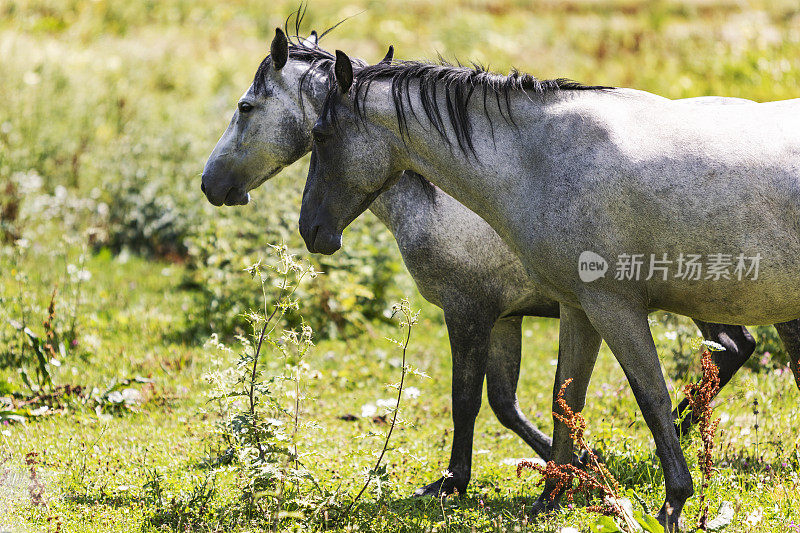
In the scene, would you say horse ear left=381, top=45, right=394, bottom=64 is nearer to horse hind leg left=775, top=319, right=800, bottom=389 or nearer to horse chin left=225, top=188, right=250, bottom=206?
horse chin left=225, top=188, right=250, bottom=206

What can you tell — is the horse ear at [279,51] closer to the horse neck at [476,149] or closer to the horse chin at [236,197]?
the horse chin at [236,197]

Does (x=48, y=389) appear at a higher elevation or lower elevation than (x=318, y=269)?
lower

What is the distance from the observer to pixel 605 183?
3.26 meters

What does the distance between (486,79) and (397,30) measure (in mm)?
16301

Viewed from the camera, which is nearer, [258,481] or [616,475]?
[258,481]

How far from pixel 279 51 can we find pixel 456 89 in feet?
4.00

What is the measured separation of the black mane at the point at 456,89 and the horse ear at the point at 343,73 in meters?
0.05

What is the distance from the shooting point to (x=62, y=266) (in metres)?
8.51

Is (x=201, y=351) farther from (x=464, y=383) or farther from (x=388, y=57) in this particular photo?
(x=388, y=57)

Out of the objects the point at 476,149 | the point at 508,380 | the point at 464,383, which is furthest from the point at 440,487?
the point at 476,149

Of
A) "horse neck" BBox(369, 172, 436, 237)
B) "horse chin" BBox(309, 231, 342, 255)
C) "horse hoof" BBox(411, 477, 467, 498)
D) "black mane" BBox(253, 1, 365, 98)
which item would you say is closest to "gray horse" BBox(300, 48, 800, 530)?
"horse chin" BBox(309, 231, 342, 255)

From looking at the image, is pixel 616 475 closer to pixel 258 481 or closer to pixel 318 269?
pixel 258 481

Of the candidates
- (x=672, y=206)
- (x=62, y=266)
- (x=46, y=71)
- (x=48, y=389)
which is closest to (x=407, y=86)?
(x=672, y=206)

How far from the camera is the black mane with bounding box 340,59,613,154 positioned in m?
3.54
